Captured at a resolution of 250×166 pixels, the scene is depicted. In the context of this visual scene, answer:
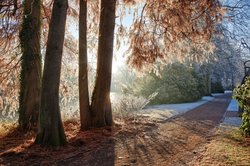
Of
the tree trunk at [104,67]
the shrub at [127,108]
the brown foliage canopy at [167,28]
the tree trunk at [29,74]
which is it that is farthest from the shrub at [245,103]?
the tree trunk at [29,74]

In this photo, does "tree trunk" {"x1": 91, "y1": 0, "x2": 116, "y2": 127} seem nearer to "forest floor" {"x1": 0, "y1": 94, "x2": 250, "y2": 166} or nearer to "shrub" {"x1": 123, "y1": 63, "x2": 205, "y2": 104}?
"forest floor" {"x1": 0, "y1": 94, "x2": 250, "y2": 166}

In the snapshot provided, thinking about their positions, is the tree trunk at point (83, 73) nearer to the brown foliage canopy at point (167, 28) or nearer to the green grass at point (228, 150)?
the brown foliage canopy at point (167, 28)

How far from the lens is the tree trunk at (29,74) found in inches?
302

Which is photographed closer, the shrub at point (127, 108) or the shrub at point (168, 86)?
the shrub at point (127, 108)

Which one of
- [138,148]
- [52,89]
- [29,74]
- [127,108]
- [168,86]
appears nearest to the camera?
[138,148]

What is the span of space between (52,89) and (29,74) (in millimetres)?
2771

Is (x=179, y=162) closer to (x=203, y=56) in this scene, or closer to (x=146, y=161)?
(x=146, y=161)

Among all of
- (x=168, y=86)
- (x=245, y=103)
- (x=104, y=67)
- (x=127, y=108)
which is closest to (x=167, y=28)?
(x=104, y=67)

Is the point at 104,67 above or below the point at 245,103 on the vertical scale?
above

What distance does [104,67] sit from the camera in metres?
7.36

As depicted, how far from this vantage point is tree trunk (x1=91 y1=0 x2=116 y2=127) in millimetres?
7312

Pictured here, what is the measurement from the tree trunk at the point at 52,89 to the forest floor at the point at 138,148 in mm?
277

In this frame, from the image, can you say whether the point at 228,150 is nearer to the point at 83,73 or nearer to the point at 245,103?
the point at 245,103

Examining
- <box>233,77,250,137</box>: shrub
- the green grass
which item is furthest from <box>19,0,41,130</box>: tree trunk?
<box>233,77,250,137</box>: shrub
